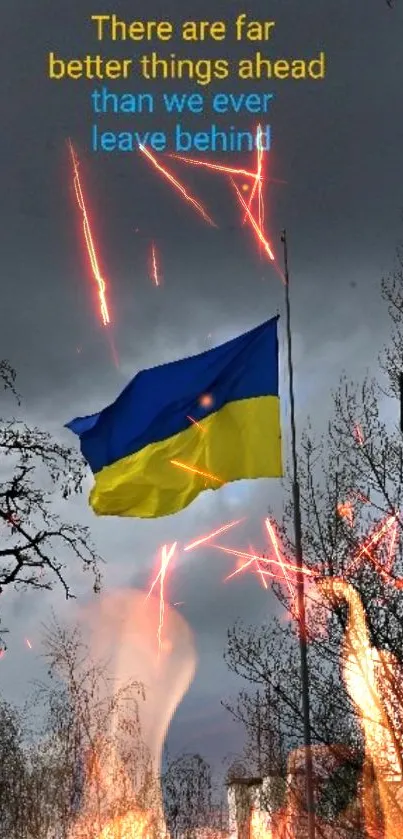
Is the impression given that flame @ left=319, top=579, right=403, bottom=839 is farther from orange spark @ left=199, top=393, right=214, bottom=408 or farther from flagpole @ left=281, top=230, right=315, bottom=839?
orange spark @ left=199, top=393, right=214, bottom=408

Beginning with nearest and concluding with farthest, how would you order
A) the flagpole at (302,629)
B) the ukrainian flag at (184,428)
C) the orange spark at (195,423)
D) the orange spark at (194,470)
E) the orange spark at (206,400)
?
1. the flagpole at (302,629)
2. the orange spark at (194,470)
3. the ukrainian flag at (184,428)
4. the orange spark at (195,423)
5. the orange spark at (206,400)

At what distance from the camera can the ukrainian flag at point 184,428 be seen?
51.3 feet

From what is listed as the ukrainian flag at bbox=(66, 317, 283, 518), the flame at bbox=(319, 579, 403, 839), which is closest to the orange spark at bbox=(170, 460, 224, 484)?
the ukrainian flag at bbox=(66, 317, 283, 518)

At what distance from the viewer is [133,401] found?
16781 millimetres

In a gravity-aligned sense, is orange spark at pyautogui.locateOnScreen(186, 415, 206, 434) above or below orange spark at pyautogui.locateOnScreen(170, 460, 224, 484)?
above

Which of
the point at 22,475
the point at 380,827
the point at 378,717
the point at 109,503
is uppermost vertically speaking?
the point at 22,475

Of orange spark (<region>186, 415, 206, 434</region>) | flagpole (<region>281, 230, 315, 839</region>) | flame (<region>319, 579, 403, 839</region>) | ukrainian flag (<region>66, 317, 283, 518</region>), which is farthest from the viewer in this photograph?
flame (<region>319, 579, 403, 839</region>)

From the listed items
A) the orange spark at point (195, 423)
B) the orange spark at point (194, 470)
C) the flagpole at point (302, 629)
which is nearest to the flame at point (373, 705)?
the flagpole at point (302, 629)

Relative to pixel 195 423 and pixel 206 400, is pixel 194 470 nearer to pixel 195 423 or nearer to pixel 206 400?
pixel 195 423

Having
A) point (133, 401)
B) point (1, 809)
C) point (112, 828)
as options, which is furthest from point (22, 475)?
point (1, 809)

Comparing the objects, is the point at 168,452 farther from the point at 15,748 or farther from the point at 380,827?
the point at 15,748

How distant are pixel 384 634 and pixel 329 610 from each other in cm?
151

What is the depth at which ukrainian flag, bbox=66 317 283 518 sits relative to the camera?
616 inches

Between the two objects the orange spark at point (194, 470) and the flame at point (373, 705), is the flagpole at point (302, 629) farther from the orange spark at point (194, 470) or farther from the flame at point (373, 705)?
the flame at point (373, 705)
